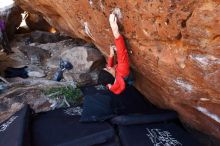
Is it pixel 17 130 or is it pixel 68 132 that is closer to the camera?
pixel 17 130

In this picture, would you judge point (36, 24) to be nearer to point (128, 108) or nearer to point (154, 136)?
point (128, 108)

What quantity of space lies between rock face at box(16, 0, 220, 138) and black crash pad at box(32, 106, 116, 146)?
106cm

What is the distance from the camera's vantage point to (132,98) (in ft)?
18.1

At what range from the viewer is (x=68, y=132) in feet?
15.0

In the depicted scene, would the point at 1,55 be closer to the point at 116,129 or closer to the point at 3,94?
the point at 3,94

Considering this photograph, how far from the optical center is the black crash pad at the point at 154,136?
429 cm

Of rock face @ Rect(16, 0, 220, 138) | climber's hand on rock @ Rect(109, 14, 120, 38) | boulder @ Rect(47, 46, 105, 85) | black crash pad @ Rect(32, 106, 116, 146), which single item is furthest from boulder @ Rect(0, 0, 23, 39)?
climber's hand on rock @ Rect(109, 14, 120, 38)

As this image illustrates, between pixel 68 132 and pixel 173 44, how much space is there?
190cm

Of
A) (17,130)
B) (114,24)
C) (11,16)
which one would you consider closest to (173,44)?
(114,24)

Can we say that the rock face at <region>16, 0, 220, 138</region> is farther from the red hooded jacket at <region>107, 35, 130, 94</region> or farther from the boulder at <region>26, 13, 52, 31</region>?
the boulder at <region>26, 13, 52, 31</region>

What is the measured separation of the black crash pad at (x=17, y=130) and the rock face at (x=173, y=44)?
1.66 meters

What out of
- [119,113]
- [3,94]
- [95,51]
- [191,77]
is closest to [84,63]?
[95,51]

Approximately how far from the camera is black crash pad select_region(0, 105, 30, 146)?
4203 mm

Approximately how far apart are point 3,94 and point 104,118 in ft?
8.69
